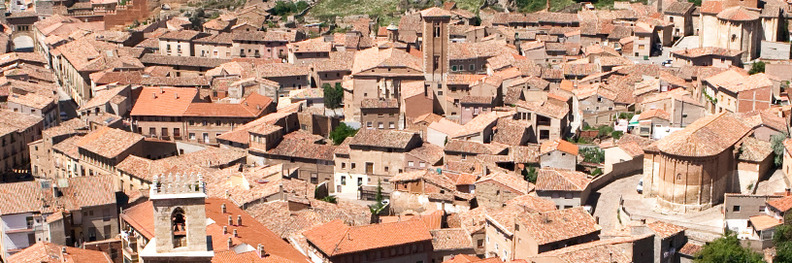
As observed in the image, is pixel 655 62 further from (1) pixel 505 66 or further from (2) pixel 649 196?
(2) pixel 649 196

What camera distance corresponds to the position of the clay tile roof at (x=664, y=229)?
1773 inches

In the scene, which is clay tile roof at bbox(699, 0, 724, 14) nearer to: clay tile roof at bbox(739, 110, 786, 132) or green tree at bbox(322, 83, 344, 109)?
clay tile roof at bbox(739, 110, 786, 132)

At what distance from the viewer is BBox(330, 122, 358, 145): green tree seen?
6209 cm

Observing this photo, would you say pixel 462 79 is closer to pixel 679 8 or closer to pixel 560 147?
pixel 560 147

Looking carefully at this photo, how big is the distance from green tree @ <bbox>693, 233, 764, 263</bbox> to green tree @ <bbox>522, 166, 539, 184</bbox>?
35.8 feet

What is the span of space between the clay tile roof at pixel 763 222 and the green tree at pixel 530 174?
1064cm

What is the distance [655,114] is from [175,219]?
35.4 metres

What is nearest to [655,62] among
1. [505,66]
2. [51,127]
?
[505,66]

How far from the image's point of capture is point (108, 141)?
60250mm

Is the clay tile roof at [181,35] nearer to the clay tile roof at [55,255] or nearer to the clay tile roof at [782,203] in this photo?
the clay tile roof at [55,255]

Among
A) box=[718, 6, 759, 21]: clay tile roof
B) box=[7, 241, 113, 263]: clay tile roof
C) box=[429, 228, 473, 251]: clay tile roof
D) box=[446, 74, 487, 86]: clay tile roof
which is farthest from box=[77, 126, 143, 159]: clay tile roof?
box=[718, 6, 759, 21]: clay tile roof

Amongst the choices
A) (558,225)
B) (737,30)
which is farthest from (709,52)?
(558,225)

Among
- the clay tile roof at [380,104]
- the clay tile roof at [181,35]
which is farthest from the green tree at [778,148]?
the clay tile roof at [181,35]

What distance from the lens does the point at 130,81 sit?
73.5 m
